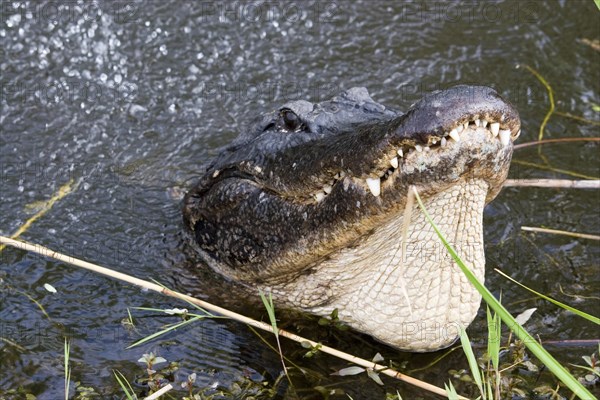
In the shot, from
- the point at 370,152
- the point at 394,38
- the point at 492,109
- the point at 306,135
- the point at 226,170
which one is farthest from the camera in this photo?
the point at 394,38

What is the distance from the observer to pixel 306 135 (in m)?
3.49

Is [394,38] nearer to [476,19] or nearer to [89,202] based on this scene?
[476,19]

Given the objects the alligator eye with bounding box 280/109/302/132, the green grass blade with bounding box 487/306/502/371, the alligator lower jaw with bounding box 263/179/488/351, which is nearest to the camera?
the green grass blade with bounding box 487/306/502/371

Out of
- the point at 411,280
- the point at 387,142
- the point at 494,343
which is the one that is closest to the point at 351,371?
the point at 411,280

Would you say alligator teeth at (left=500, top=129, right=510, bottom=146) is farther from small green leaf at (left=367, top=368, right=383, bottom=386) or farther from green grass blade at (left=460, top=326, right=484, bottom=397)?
small green leaf at (left=367, top=368, right=383, bottom=386)

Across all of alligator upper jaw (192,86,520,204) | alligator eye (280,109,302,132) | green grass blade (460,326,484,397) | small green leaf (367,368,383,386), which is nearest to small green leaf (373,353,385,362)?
small green leaf (367,368,383,386)

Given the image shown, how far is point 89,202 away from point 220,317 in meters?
1.40

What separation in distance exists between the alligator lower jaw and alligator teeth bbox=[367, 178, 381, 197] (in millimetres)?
132

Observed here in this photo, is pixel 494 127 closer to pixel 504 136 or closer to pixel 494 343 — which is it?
pixel 504 136

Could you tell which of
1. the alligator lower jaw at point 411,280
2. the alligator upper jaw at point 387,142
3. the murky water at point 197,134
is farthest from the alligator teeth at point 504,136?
the murky water at point 197,134

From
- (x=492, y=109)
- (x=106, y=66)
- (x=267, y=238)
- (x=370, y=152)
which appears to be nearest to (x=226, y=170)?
(x=267, y=238)

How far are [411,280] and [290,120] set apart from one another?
34.3 inches

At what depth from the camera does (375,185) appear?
2902 millimetres

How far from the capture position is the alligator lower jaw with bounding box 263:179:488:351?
9.92 ft
